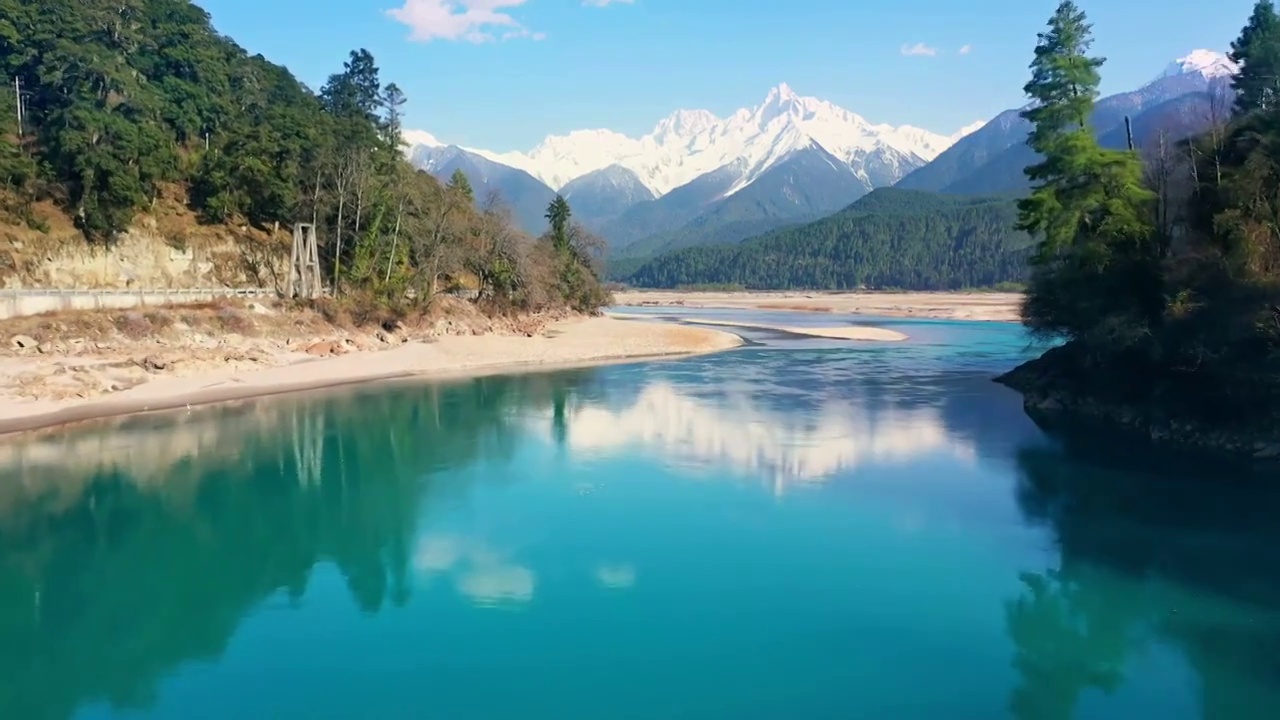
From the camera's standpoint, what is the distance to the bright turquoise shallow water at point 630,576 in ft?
33.4

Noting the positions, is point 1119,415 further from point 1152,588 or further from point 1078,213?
point 1152,588

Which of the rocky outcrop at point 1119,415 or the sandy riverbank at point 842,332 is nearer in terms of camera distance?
the rocky outcrop at point 1119,415

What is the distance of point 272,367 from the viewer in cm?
3588

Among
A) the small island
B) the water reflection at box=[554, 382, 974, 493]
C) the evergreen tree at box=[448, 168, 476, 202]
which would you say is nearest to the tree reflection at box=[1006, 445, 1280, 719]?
the small island

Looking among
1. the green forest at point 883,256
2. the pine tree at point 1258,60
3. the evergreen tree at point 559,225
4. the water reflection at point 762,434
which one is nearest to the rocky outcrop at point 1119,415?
the water reflection at point 762,434

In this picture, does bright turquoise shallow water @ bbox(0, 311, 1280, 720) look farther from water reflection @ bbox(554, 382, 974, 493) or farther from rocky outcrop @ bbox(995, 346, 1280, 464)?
rocky outcrop @ bbox(995, 346, 1280, 464)

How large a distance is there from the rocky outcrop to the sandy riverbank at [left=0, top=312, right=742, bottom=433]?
21.2 m

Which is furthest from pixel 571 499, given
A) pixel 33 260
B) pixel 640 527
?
pixel 33 260

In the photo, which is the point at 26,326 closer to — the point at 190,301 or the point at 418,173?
the point at 190,301

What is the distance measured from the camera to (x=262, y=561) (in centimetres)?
1481

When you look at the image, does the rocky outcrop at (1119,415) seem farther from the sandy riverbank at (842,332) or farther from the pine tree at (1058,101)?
the sandy riverbank at (842,332)

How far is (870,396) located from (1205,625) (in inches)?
799

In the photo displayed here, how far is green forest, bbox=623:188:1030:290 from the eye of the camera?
14900 centimetres

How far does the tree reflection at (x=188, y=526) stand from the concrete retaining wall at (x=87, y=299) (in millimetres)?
9221
